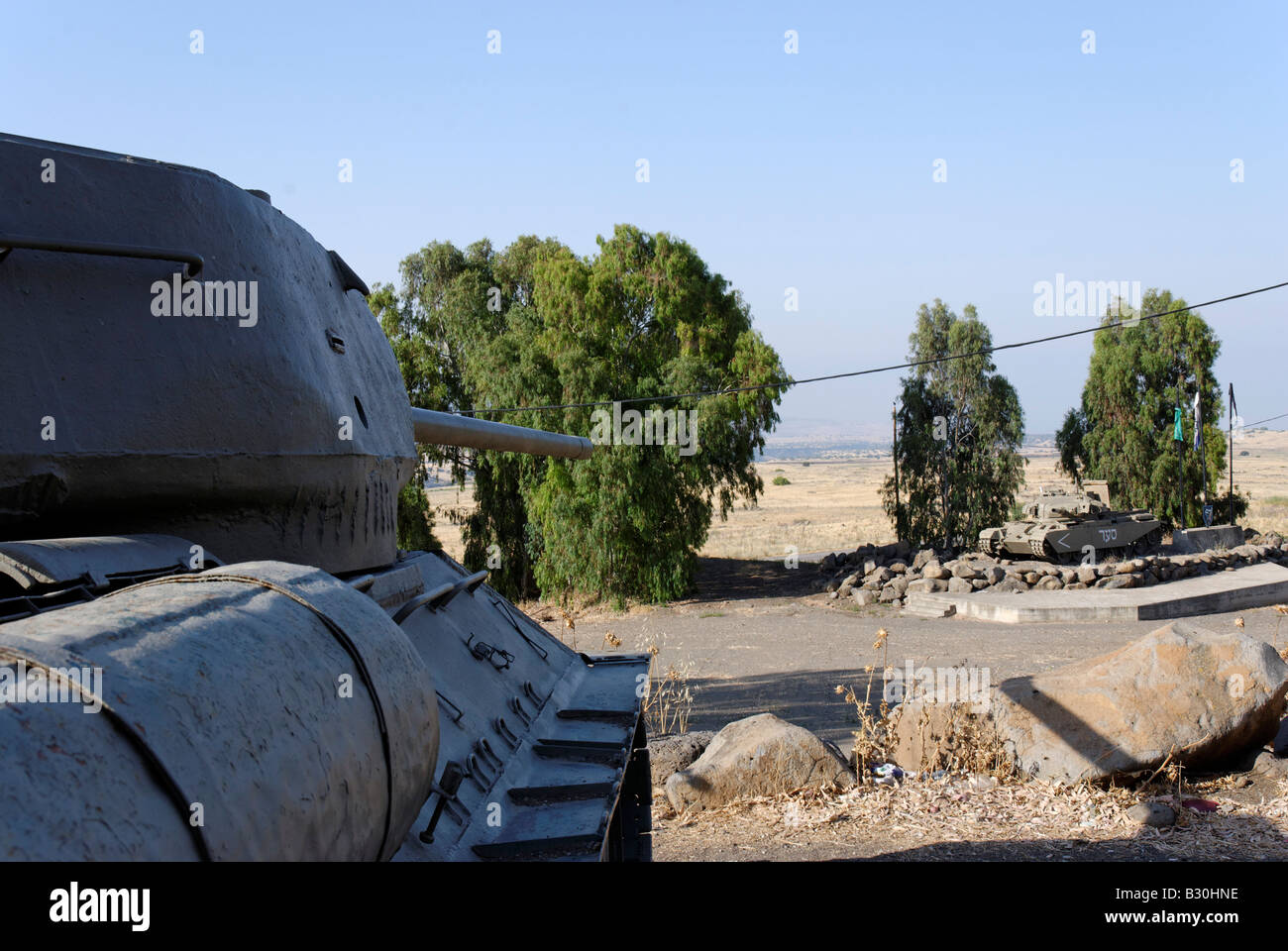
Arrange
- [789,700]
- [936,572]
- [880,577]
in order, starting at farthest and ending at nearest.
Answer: [880,577]
[936,572]
[789,700]

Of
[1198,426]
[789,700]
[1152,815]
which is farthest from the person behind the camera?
[1198,426]

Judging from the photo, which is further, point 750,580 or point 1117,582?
point 750,580

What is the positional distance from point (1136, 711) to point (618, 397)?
49.5 feet

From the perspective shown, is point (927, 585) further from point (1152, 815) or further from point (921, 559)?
point (1152, 815)

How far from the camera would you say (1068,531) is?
20.9 meters

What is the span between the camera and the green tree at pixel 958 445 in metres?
24.7

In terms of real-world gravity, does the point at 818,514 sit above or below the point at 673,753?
below

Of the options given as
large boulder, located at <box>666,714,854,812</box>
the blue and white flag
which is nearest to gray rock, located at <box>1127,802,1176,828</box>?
large boulder, located at <box>666,714,854,812</box>

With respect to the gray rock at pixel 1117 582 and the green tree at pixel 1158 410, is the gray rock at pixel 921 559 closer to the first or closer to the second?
the gray rock at pixel 1117 582

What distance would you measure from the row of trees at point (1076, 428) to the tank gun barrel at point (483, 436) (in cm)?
1792

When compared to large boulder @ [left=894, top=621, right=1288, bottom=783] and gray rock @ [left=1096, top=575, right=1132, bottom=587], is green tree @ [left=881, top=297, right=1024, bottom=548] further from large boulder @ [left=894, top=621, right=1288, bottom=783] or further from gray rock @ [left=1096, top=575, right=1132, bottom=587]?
large boulder @ [left=894, top=621, right=1288, bottom=783]

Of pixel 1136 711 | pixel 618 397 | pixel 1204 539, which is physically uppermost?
pixel 618 397

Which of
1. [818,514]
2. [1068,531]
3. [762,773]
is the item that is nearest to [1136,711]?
[762,773]
